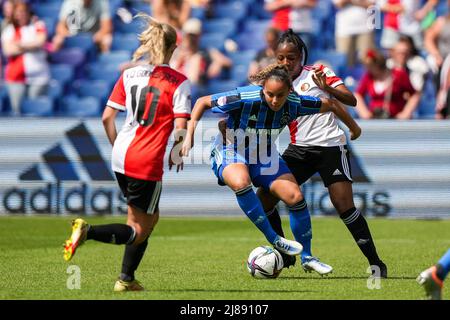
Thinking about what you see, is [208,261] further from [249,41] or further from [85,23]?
[85,23]

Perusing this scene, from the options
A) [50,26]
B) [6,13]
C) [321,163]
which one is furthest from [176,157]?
[50,26]

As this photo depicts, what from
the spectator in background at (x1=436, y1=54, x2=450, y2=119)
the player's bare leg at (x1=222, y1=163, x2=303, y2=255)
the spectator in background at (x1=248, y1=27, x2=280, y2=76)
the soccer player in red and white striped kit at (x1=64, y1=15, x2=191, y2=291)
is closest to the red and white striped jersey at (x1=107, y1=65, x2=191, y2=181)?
the soccer player in red and white striped kit at (x1=64, y1=15, x2=191, y2=291)

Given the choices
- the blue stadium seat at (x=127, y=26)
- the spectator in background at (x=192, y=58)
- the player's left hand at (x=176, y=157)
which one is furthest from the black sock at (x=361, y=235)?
the blue stadium seat at (x=127, y=26)

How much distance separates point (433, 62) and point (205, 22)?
15.2 ft

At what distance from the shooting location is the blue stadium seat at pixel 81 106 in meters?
18.6

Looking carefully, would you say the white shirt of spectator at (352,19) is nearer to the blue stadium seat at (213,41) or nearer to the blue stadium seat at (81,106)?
the blue stadium seat at (213,41)

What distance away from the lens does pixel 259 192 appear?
10070 mm

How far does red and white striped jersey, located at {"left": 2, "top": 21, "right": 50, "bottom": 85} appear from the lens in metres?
18.5

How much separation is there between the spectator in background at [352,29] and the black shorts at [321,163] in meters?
8.54

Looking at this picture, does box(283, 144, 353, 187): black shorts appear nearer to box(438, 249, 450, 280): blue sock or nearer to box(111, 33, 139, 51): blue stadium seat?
box(438, 249, 450, 280): blue sock

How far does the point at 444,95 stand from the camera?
16.6 meters

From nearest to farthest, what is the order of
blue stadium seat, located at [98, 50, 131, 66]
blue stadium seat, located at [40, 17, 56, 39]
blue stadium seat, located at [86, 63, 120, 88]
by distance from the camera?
blue stadium seat, located at [86, 63, 120, 88]
blue stadium seat, located at [98, 50, 131, 66]
blue stadium seat, located at [40, 17, 56, 39]

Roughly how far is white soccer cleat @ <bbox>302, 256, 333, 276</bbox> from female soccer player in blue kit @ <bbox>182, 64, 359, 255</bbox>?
39 cm

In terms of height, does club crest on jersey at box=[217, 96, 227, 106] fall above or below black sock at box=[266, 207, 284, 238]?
above
